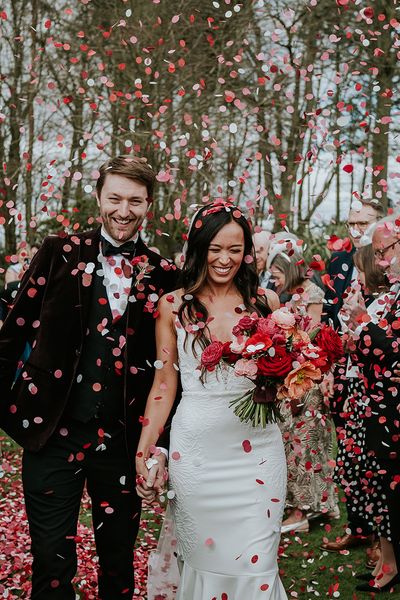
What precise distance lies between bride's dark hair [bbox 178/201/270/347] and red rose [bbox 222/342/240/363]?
22cm

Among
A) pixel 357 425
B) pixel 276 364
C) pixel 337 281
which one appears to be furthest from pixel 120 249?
pixel 337 281

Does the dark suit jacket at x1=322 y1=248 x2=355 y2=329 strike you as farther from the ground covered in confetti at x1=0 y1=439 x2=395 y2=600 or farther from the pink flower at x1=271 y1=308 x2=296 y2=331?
the pink flower at x1=271 y1=308 x2=296 y2=331

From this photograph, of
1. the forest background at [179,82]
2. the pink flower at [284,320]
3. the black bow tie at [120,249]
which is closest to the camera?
the pink flower at [284,320]

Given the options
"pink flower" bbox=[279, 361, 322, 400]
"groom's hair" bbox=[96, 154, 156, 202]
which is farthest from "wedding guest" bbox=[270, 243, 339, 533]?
"pink flower" bbox=[279, 361, 322, 400]

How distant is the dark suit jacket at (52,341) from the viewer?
333cm

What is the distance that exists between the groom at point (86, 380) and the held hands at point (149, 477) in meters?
0.03

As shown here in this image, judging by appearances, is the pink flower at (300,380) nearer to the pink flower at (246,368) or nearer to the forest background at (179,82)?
the pink flower at (246,368)

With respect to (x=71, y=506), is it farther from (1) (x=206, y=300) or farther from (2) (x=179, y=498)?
(1) (x=206, y=300)

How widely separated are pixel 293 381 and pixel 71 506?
113 centimetres

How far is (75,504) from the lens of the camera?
11.0 ft

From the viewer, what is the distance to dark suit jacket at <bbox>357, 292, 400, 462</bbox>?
155 inches

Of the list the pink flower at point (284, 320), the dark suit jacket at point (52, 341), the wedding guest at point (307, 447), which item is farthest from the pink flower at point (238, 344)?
the wedding guest at point (307, 447)

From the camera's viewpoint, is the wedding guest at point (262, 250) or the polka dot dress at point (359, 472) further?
the wedding guest at point (262, 250)

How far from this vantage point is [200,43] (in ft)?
42.3
